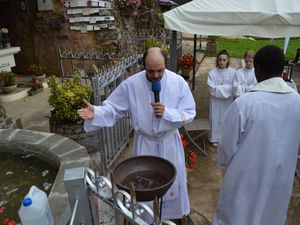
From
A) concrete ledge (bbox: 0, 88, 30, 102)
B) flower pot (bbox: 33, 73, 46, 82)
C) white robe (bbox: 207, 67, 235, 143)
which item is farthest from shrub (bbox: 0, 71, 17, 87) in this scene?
white robe (bbox: 207, 67, 235, 143)

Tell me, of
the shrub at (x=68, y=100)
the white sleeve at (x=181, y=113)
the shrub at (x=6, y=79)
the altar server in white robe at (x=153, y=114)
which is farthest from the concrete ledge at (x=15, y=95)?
the white sleeve at (x=181, y=113)

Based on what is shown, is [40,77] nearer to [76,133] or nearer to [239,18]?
[76,133]

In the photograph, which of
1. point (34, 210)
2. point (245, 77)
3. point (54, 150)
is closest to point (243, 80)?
point (245, 77)

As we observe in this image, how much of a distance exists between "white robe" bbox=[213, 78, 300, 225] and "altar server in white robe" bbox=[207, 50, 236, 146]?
102 inches

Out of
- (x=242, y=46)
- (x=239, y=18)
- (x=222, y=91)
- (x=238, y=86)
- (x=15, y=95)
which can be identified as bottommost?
(x=242, y=46)

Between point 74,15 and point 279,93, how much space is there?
7133mm

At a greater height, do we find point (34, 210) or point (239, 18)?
point (239, 18)

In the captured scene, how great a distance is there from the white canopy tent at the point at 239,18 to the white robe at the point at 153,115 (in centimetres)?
206

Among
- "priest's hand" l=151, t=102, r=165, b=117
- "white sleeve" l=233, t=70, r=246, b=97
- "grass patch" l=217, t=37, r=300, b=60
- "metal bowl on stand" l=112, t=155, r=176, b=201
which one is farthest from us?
"grass patch" l=217, t=37, r=300, b=60

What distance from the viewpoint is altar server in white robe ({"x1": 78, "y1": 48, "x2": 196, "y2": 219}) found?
275 cm

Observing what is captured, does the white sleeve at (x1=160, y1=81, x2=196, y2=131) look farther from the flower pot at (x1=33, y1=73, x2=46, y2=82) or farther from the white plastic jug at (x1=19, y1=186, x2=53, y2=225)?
the flower pot at (x1=33, y1=73, x2=46, y2=82)

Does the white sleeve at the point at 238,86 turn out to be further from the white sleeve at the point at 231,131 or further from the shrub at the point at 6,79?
the shrub at the point at 6,79

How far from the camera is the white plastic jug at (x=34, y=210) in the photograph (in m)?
1.49

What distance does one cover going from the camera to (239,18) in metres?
4.43
